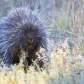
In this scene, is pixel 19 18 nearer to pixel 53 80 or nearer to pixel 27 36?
pixel 27 36

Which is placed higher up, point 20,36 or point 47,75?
point 20,36

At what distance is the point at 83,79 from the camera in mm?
1515

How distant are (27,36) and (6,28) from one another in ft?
1.81

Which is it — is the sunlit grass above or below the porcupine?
below

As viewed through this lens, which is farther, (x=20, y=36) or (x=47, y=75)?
(x=20, y=36)

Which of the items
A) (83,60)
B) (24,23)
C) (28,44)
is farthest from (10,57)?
(83,60)

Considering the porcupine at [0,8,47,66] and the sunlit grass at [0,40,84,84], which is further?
the porcupine at [0,8,47,66]

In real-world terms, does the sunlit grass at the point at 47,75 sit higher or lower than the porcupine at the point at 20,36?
lower

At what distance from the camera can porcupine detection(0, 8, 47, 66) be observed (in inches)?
103

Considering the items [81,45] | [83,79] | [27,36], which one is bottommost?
[83,79]

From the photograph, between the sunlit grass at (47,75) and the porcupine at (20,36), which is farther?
the porcupine at (20,36)

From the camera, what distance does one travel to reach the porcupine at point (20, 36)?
262cm

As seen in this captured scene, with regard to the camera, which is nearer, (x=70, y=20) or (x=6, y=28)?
(x=6, y=28)

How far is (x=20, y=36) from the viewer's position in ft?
8.64
